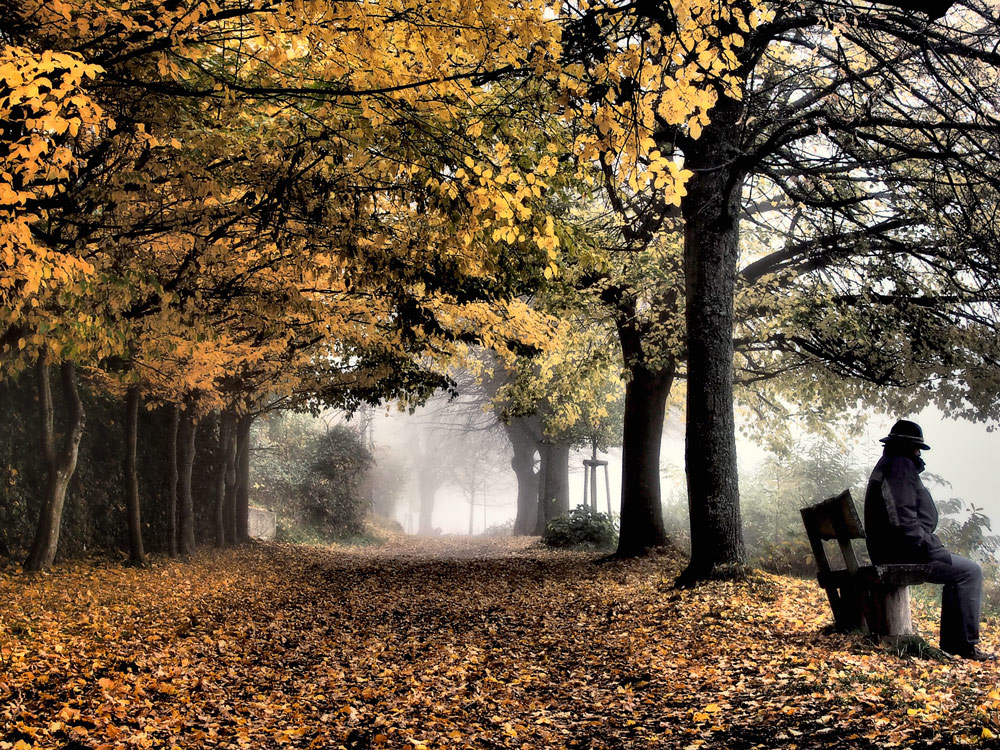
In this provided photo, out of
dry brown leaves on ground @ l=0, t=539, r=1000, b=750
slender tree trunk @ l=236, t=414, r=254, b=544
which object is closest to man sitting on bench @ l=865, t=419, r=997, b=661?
dry brown leaves on ground @ l=0, t=539, r=1000, b=750

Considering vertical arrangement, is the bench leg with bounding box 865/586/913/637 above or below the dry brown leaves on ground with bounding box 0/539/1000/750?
above

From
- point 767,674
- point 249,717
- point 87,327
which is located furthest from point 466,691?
point 87,327

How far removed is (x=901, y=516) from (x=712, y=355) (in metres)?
3.99

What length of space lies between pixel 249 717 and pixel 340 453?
21871 mm

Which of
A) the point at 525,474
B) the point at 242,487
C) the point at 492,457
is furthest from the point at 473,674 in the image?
the point at 492,457

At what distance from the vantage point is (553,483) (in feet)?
85.7

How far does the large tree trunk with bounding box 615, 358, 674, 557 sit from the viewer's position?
13.3m

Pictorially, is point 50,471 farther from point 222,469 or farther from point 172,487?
point 222,469

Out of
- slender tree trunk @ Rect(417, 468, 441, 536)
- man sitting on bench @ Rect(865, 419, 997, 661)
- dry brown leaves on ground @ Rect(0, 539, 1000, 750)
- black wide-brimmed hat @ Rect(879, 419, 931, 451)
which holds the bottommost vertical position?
slender tree trunk @ Rect(417, 468, 441, 536)

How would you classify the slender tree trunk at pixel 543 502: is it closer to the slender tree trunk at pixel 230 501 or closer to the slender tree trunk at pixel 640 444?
the slender tree trunk at pixel 230 501

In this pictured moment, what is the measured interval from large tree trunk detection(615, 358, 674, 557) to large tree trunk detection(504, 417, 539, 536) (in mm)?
16557

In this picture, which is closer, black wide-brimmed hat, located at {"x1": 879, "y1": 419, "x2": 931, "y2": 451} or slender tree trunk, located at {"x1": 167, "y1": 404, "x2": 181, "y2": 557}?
black wide-brimmed hat, located at {"x1": 879, "y1": 419, "x2": 931, "y2": 451}

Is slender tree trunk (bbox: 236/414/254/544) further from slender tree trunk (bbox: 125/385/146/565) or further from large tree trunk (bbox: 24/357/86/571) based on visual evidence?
large tree trunk (bbox: 24/357/86/571)

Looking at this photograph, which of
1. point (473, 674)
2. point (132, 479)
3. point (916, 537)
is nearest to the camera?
point (916, 537)
